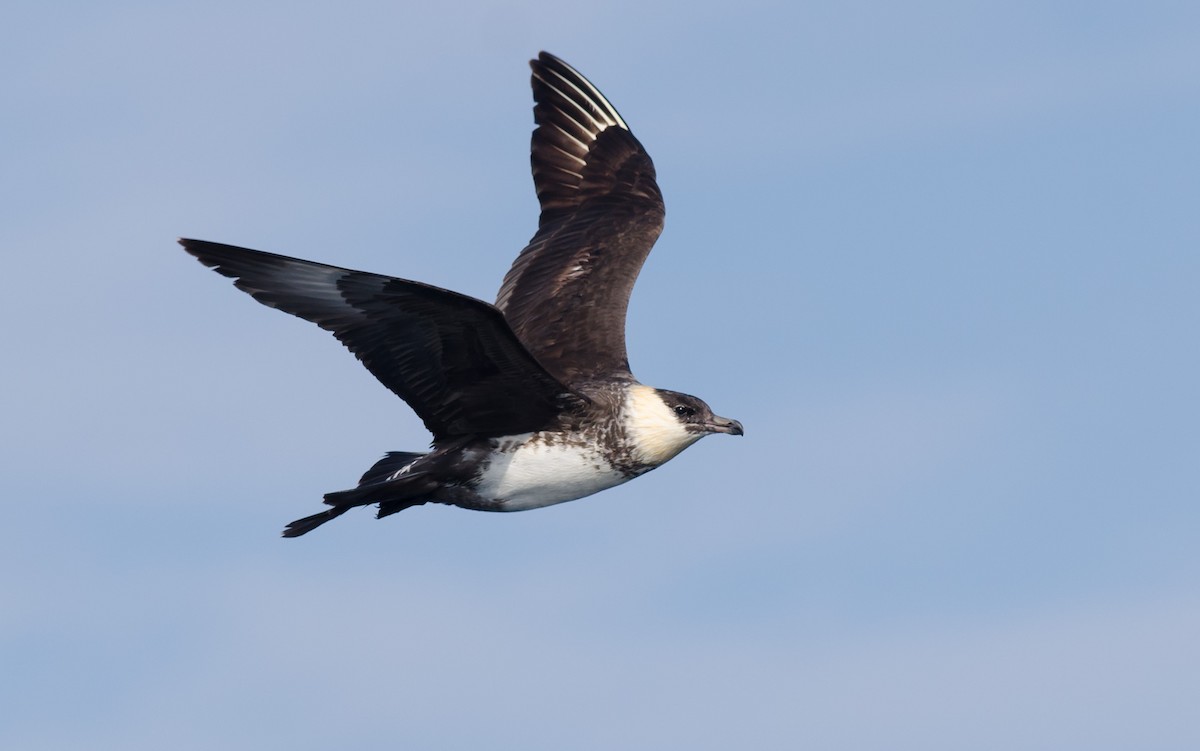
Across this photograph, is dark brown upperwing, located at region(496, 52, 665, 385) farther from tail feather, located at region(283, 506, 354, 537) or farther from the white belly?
tail feather, located at region(283, 506, 354, 537)

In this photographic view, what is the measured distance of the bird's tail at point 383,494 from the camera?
12.0 meters

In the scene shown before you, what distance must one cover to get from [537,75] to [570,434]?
4.96m

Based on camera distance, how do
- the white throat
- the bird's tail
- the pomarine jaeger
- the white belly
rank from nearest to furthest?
the pomarine jaeger < the bird's tail < the white belly < the white throat

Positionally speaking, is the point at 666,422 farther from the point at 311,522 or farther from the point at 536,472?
the point at 311,522

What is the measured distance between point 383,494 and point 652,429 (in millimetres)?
1993

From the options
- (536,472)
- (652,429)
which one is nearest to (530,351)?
(536,472)

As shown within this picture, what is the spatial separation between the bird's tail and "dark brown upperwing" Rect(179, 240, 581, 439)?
370mm

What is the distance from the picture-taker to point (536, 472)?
40.0 feet

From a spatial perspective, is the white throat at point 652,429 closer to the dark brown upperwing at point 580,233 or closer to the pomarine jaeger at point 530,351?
the pomarine jaeger at point 530,351

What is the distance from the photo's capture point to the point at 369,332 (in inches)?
438

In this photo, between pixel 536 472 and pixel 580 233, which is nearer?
pixel 536 472

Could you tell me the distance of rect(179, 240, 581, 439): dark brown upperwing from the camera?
1076 cm

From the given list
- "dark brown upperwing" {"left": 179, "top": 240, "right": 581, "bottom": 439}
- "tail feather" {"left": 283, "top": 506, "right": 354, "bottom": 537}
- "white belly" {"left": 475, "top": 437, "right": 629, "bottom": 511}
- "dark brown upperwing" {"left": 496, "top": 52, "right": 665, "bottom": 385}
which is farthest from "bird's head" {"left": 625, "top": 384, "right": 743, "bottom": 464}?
"tail feather" {"left": 283, "top": 506, "right": 354, "bottom": 537}

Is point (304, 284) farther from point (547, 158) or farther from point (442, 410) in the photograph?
point (547, 158)
